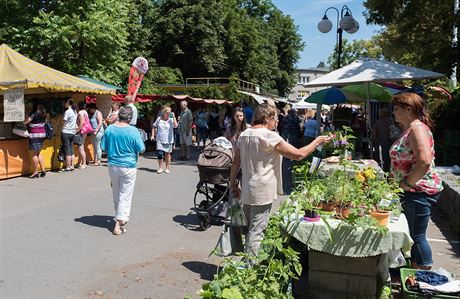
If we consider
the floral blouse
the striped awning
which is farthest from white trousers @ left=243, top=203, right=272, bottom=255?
the striped awning

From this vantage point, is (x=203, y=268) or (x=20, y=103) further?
(x=20, y=103)

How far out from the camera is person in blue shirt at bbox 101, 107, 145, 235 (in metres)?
6.45

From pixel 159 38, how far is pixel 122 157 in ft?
113

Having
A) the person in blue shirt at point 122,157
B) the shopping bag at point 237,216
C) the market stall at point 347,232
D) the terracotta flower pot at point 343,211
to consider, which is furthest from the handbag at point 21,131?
the terracotta flower pot at point 343,211

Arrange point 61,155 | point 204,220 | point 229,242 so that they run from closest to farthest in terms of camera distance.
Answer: point 229,242 < point 204,220 < point 61,155

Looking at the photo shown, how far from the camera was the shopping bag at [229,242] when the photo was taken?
4725 mm

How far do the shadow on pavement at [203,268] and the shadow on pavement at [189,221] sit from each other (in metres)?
1.47

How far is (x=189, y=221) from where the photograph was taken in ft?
24.4

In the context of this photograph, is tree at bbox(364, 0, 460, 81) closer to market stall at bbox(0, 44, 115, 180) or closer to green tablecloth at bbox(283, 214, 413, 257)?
market stall at bbox(0, 44, 115, 180)

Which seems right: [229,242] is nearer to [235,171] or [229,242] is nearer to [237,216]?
[237,216]

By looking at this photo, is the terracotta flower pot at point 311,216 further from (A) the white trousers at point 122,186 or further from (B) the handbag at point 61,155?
(B) the handbag at point 61,155

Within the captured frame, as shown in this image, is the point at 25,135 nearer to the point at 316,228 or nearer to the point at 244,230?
the point at 244,230

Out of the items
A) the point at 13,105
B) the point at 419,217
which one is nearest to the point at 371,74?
the point at 419,217

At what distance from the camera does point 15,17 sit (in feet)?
65.8
